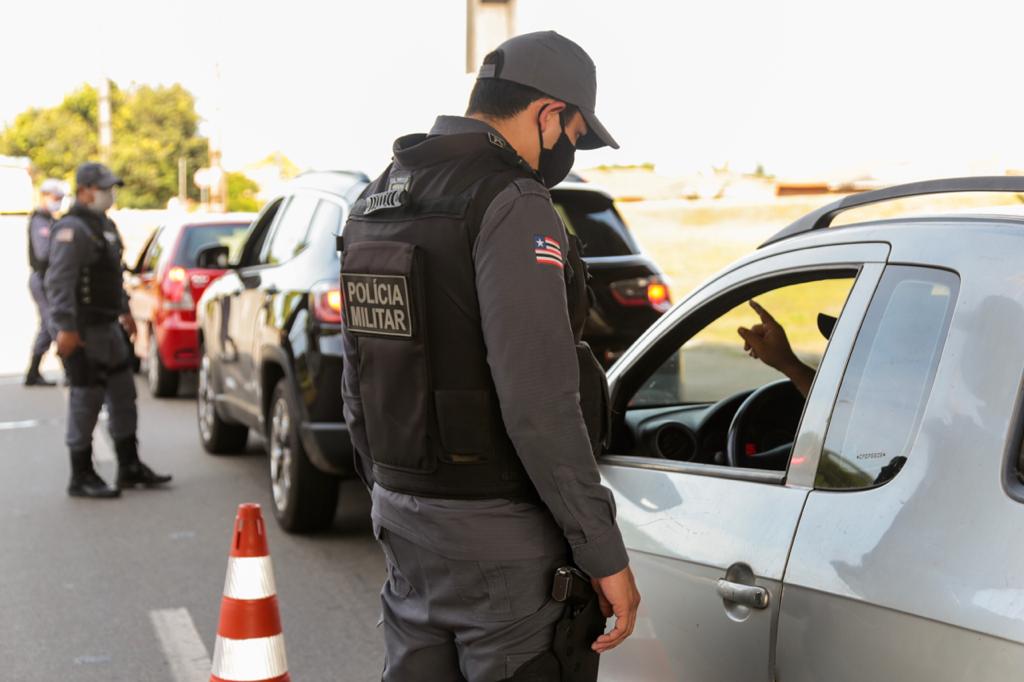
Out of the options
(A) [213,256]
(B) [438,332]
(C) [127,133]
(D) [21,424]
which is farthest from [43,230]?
(C) [127,133]

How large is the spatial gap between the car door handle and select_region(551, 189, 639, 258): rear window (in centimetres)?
492

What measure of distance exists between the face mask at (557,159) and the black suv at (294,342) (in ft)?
12.1

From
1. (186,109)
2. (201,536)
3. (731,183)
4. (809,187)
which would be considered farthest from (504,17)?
(186,109)

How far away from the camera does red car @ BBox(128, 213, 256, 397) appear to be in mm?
12180

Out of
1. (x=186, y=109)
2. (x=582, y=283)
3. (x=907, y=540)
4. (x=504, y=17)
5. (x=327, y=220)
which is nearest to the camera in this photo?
(x=907, y=540)

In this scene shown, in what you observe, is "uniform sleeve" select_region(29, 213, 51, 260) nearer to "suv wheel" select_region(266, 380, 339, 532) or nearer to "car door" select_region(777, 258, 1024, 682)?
"suv wheel" select_region(266, 380, 339, 532)

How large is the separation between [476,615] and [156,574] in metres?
4.21

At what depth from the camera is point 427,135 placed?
2.75m

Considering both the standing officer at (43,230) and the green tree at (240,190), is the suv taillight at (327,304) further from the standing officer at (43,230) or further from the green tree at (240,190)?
the green tree at (240,190)

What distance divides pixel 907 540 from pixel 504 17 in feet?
29.1

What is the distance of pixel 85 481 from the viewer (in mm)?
8258

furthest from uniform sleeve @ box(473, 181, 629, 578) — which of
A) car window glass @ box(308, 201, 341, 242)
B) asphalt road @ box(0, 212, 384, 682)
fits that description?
car window glass @ box(308, 201, 341, 242)

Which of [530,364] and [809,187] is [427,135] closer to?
[530,364]

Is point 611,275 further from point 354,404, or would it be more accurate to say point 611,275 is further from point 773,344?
point 354,404
